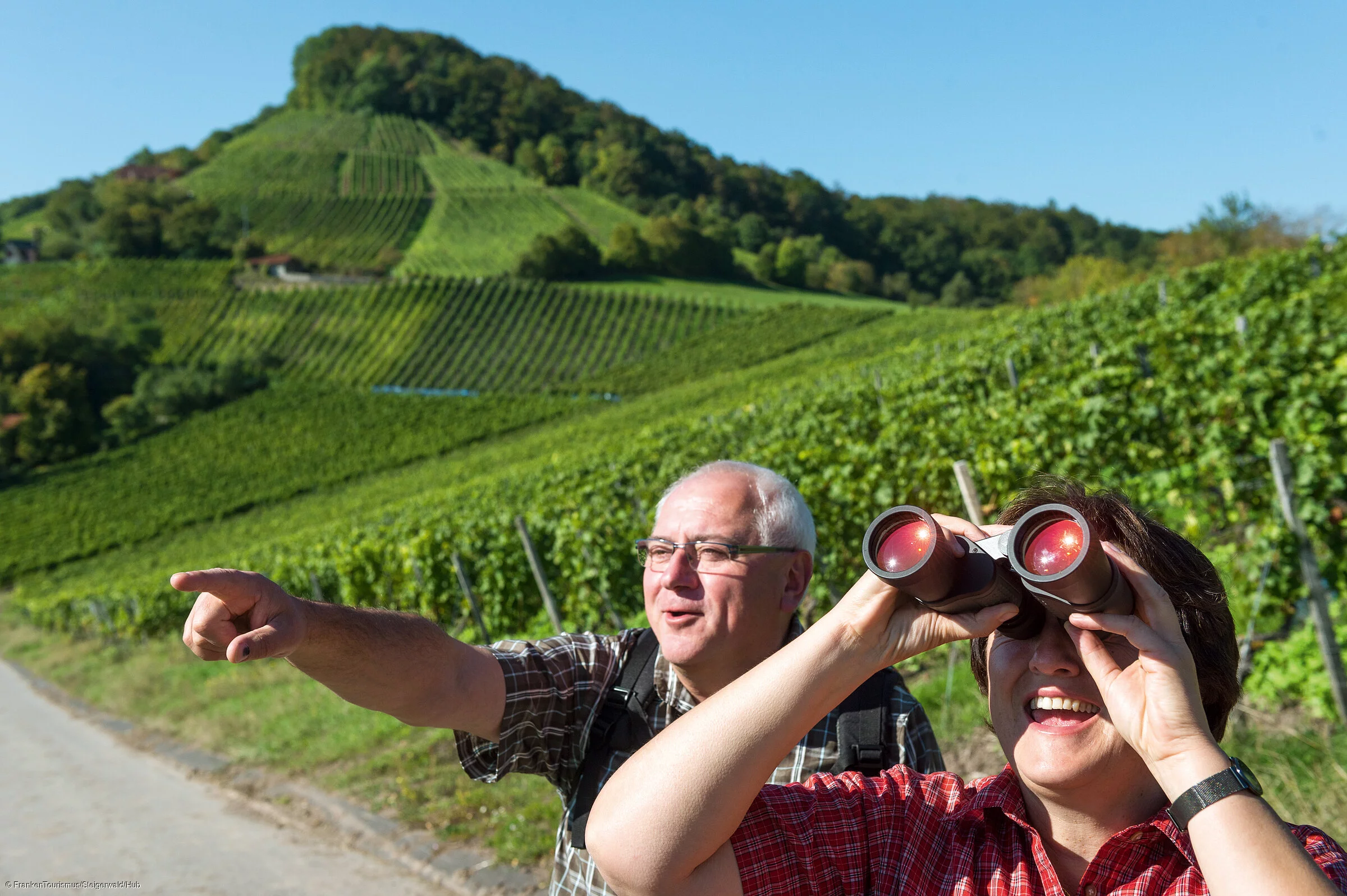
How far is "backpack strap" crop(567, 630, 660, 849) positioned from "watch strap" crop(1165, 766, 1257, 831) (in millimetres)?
1155

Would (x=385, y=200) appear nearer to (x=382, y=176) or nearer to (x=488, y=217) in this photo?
(x=382, y=176)

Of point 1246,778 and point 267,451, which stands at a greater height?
point 267,451

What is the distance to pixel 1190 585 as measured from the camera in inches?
52.9

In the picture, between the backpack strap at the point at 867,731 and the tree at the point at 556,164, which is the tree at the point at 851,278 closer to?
the tree at the point at 556,164

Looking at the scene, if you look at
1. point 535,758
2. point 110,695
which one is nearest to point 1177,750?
point 535,758

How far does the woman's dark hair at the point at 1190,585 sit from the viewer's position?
1.33m

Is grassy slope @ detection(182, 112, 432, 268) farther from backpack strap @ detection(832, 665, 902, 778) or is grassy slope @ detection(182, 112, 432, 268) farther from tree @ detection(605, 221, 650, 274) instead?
backpack strap @ detection(832, 665, 902, 778)

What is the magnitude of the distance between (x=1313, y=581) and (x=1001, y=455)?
2489 millimetres

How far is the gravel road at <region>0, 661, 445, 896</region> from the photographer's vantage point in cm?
471

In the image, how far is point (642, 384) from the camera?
5103cm

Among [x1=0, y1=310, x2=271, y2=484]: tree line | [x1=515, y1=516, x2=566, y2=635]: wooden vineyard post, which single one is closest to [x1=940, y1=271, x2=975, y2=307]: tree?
[x1=0, y1=310, x2=271, y2=484]: tree line

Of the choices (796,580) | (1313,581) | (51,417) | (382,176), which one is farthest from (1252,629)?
(382,176)

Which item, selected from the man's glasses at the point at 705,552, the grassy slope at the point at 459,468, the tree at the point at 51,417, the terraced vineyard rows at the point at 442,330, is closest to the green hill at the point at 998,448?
the man's glasses at the point at 705,552

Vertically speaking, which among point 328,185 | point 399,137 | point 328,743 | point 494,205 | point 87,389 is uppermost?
A: point 399,137
